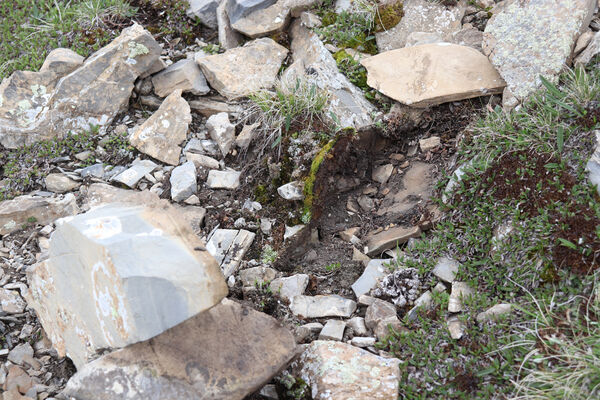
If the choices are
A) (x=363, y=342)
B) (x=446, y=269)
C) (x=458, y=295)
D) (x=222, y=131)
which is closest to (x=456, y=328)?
(x=458, y=295)

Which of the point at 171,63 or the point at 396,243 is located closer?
the point at 396,243

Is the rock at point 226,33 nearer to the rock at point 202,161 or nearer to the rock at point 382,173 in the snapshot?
the rock at point 202,161

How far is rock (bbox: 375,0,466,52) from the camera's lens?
18.9 ft

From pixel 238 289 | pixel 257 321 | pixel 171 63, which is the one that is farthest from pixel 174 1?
pixel 257 321

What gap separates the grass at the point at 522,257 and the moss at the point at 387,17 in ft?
5.83

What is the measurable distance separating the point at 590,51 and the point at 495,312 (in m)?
2.48

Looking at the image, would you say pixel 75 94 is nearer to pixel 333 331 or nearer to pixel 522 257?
pixel 333 331

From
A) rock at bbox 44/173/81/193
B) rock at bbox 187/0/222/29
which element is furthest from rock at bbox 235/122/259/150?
rock at bbox 187/0/222/29

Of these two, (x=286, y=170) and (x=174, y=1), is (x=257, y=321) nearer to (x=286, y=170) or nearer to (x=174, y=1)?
(x=286, y=170)

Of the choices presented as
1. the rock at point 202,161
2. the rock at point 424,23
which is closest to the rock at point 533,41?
the rock at point 424,23

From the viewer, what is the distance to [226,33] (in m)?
6.40

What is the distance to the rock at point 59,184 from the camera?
533 centimetres

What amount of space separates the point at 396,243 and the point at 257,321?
57.6 inches

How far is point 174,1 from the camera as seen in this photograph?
22.1 feet
